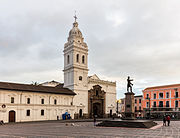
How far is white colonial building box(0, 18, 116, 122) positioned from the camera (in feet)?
152

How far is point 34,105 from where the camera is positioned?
4966 cm

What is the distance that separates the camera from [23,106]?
47719 millimetres

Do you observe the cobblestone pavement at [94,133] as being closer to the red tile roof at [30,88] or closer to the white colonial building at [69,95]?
the white colonial building at [69,95]

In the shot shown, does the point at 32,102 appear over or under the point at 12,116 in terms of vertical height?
over

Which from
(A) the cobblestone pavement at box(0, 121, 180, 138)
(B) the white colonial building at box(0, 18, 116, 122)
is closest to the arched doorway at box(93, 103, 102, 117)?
(B) the white colonial building at box(0, 18, 116, 122)

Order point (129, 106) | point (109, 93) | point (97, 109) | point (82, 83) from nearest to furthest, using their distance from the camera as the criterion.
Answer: point (129, 106), point (82, 83), point (97, 109), point (109, 93)

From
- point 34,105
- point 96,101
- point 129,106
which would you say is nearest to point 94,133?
point 129,106

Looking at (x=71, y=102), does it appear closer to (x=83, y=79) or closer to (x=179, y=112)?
(x=83, y=79)

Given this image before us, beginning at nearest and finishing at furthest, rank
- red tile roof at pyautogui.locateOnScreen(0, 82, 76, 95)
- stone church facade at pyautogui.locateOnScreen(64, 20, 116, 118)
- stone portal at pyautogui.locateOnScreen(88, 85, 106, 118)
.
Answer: red tile roof at pyautogui.locateOnScreen(0, 82, 76, 95), stone church facade at pyautogui.locateOnScreen(64, 20, 116, 118), stone portal at pyautogui.locateOnScreen(88, 85, 106, 118)

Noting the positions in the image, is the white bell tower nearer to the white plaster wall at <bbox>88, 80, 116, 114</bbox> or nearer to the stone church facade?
the stone church facade

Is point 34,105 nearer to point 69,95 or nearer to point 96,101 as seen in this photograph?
point 69,95

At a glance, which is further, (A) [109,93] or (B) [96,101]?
(A) [109,93]

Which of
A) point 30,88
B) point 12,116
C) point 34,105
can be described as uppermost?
point 30,88

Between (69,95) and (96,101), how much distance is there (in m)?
10.5
